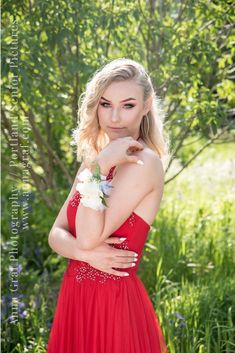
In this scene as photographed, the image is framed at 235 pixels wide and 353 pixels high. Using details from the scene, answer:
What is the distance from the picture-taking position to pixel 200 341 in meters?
3.39

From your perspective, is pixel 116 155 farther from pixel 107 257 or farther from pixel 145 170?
pixel 107 257

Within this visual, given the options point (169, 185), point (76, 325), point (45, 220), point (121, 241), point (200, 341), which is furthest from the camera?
point (169, 185)

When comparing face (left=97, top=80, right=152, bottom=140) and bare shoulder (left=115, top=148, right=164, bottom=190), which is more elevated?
face (left=97, top=80, right=152, bottom=140)

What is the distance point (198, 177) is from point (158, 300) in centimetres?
379

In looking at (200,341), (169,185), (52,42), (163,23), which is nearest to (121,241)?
(200,341)

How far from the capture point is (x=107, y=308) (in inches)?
95.2

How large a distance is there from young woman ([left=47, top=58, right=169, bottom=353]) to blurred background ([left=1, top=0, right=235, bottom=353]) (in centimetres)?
88

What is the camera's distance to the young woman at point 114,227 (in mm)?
2244

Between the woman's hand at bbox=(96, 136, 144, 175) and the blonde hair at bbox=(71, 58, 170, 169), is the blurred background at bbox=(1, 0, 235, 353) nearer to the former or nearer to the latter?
the blonde hair at bbox=(71, 58, 170, 169)

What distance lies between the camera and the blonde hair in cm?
240

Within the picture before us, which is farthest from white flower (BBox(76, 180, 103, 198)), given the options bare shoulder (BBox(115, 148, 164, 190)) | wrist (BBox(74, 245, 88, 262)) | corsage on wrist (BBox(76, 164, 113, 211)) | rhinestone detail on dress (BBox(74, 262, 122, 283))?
rhinestone detail on dress (BBox(74, 262, 122, 283))

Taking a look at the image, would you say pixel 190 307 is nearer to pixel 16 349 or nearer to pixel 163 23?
pixel 16 349

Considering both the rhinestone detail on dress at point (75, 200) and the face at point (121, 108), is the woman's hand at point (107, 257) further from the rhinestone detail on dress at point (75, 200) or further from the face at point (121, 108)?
the face at point (121, 108)

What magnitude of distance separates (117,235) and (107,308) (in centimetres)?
28
